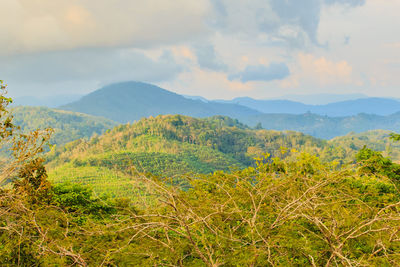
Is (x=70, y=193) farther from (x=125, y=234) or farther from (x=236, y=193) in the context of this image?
(x=236, y=193)

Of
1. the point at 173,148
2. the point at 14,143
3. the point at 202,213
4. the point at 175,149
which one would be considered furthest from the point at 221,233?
the point at 173,148

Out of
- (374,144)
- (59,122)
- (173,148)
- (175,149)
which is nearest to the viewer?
(175,149)

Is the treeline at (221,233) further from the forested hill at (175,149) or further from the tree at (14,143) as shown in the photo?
the forested hill at (175,149)

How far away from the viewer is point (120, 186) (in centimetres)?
3769

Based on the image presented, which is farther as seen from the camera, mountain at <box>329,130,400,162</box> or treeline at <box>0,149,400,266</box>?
mountain at <box>329,130,400,162</box>

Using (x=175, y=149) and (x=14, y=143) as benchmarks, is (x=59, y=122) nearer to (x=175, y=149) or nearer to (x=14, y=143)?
(x=175, y=149)

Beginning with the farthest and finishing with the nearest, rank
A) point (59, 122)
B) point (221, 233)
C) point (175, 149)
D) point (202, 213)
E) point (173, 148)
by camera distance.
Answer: point (59, 122) → point (173, 148) → point (175, 149) → point (202, 213) → point (221, 233)

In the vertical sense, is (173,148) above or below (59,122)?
above

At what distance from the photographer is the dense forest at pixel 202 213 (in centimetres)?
387

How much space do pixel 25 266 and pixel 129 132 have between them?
238ft

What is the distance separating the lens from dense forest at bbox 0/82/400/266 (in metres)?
3.87

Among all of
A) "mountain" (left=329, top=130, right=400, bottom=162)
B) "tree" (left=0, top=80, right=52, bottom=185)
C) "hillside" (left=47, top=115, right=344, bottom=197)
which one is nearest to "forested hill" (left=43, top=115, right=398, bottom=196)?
"hillside" (left=47, top=115, right=344, bottom=197)

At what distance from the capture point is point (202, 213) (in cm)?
476

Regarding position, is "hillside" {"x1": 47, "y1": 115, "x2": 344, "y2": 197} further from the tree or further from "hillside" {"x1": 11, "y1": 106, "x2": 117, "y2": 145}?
"hillside" {"x1": 11, "y1": 106, "x2": 117, "y2": 145}
